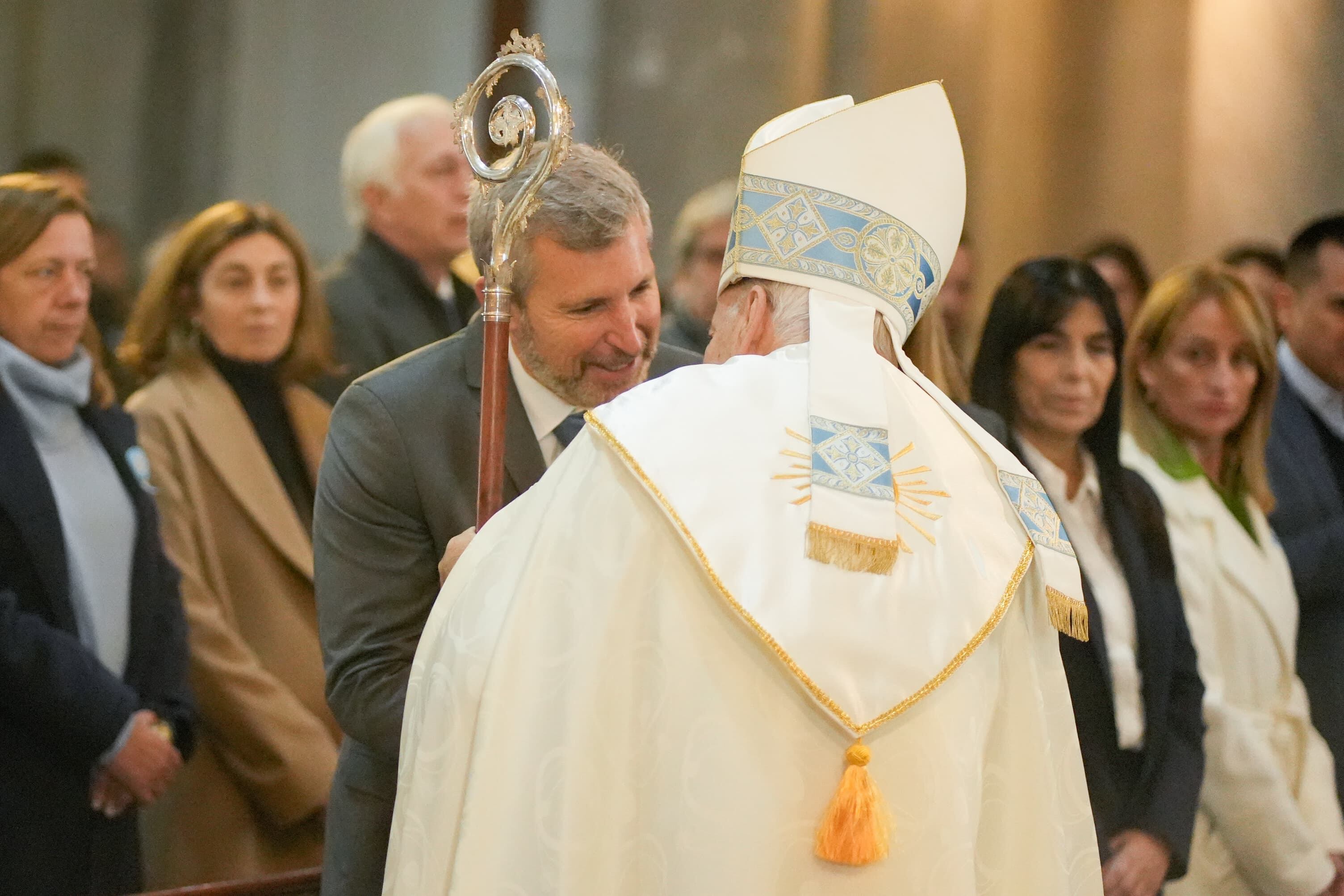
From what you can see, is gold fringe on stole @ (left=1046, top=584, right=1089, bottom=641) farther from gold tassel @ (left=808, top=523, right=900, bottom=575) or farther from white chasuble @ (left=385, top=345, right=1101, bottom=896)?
gold tassel @ (left=808, top=523, right=900, bottom=575)

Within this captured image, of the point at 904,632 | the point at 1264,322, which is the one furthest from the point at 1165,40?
the point at 904,632

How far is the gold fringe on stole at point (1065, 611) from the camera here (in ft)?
6.81

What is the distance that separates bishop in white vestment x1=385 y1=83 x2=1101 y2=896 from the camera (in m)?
1.91

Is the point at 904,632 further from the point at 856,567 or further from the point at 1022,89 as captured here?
the point at 1022,89

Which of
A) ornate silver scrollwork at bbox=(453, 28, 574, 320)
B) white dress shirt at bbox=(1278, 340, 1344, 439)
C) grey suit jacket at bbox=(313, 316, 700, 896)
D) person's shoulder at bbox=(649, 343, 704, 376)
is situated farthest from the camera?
white dress shirt at bbox=(1278, 340, 1344, 439)

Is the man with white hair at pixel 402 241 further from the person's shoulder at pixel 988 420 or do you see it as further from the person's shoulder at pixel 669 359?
the person's shoulder at pixel 988 420

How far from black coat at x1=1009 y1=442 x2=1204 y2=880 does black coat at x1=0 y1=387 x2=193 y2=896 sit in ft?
6.88

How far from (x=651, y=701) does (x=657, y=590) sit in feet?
0.46

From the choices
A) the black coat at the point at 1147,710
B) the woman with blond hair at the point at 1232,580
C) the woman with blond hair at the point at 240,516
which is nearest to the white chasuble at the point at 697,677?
the black coat at the point at 1147,710

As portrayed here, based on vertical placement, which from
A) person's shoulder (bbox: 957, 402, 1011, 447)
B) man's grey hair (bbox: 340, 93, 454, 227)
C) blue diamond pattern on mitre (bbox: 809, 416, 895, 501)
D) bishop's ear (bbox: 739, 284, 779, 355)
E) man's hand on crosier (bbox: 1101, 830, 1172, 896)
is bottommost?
man's hand on crosier (bbox: 1101, 830, 1172, 896)

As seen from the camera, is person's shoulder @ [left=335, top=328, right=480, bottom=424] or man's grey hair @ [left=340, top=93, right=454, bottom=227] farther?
man's grey hair @ [left=340, top=93, right=454, bottom=227]

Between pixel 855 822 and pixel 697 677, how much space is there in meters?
0.26

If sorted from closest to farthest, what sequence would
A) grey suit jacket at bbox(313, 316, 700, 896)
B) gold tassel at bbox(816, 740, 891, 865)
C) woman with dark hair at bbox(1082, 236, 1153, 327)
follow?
1. gold tassel at bbox(816, 740, 891, 865)
2. grey suit jacket at bbox(313, 316, 700, 896)
3. woman with dark hair at bbox(1082, 236, 1153, 327)

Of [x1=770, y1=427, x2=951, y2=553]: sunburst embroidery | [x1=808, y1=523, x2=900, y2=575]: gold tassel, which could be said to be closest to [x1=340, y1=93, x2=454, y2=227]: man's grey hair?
[x1=770, y1=427, x2=951, y2=553]: sunburst embroidery
